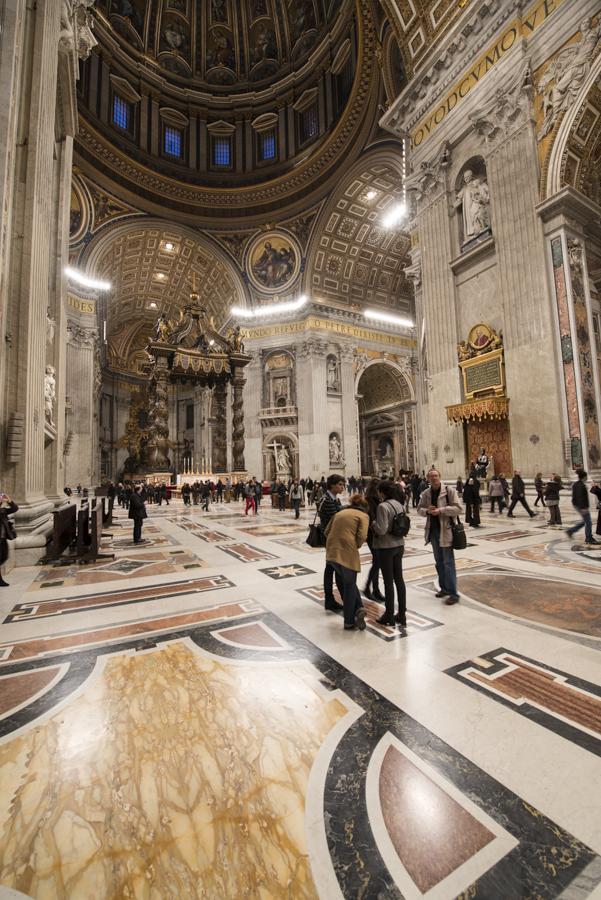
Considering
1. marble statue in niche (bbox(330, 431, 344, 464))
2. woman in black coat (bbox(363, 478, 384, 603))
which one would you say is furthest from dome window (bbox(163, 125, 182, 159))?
woman in black coat (bbox(363, 478, 384, 603))

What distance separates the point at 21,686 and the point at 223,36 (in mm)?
38146

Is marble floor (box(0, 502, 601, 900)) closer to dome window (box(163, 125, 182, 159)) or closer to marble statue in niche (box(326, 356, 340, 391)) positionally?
marble statue in niche (box(326, 356, 340, 391))

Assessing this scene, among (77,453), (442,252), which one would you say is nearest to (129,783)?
(442,252)

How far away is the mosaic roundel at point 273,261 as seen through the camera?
26.0 metres

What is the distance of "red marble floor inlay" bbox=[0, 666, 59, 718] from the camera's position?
2.09m

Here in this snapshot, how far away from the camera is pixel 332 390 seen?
26078 mm

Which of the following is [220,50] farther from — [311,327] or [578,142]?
[578,142]

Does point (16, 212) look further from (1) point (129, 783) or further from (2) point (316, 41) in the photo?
(2) point (316, 41)

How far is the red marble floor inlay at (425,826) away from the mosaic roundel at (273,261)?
2781 centimetres

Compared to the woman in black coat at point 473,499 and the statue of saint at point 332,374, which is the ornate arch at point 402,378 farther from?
the woman in black coat at point 473,499

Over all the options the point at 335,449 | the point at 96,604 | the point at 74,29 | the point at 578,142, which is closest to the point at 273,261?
the point at 335,449

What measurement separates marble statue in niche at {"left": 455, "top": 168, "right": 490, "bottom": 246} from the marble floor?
12.6 meters

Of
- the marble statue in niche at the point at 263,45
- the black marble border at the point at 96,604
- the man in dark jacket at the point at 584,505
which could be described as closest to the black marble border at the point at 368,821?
the black marble border at the point at 96,604

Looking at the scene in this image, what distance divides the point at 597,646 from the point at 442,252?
45.0 ft
